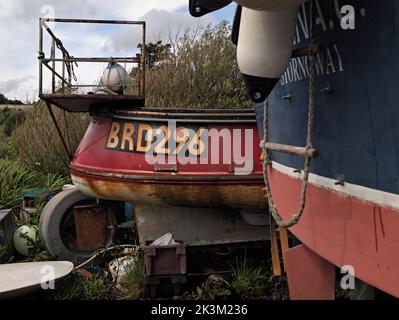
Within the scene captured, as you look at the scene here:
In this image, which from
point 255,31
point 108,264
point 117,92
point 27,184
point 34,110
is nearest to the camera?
point 255,31

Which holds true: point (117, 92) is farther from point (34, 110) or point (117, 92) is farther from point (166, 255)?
point (34, 110)

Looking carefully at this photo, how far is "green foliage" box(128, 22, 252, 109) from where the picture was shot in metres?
9.78

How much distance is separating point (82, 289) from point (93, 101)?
6.71 feet

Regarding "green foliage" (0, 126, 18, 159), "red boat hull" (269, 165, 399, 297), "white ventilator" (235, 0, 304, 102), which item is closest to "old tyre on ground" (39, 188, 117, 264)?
"red boat hull" (269, 165, 399, 297)

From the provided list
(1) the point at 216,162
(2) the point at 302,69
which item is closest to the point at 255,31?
(2) the point at 302,69

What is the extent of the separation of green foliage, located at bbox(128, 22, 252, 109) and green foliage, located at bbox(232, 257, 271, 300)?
535cm

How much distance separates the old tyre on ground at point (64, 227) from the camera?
539 centimetres

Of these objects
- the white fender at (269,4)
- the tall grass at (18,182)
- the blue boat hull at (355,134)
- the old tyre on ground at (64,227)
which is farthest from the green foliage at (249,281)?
the tall grass at (18,182)

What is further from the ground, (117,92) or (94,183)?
(117,92)

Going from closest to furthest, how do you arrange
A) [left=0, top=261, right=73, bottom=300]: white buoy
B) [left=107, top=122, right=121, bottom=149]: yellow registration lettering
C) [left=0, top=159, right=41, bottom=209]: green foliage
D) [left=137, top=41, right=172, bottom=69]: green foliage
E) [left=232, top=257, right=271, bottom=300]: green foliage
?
[left=0, top=261, right=73, bottom=300]: white buoy → [left=232, top=257, right=271, bottom=300]: green foliage → [left=107, top=122, right=121, bottom=149]: yellow registration lettering → [left=0, top=159, right=41, bottom=209]: green foliage → [left=137, top=41, right=172, bottom=69]: green foliage

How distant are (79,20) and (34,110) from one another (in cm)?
662

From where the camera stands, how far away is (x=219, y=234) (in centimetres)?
505

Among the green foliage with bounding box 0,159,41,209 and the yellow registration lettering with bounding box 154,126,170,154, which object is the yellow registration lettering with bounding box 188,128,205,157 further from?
the green foliage with bounding box 0,159,41,209

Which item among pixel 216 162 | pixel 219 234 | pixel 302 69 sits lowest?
pixel 219 234
